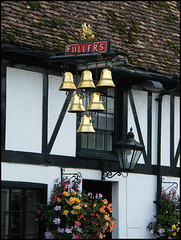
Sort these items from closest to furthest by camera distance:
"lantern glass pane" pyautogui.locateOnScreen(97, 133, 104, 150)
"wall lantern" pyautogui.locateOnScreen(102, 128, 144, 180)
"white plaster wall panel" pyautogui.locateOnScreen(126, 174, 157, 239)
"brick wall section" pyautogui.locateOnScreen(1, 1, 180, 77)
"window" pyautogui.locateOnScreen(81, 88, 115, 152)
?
"brick wall section" pyautogui.locateOnScreen(1, 1, 180, 77) < "wall lantern" pyautogui.locateOnScreen(102, 128, 144, 180) < "window" pyautogui.locateOnScreen(81, 88, 115, 152) < "lantern glass pane" pyautogui.locateOnScreen(97, 133, 104, 150) < "white plaster wall panel" pyautogui.locateOnScreen(126, 174, 157, 239)

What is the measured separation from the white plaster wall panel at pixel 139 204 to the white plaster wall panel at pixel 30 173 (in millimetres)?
1989

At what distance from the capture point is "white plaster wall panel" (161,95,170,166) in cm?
1547

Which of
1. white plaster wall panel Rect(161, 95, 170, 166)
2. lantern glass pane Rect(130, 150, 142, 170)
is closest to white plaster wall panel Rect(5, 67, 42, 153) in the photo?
lantern glass pane Rect(130, 150, 142, 170)

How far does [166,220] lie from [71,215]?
257 centimetres

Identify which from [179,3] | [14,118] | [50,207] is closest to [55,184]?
[50,207]

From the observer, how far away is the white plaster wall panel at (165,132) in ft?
50.8

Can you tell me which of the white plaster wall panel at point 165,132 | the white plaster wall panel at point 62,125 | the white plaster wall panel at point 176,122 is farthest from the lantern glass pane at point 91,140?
the white plaster wall panel at point 176,122

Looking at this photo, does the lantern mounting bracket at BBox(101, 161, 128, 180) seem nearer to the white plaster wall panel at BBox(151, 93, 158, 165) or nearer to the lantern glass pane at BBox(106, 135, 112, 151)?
the lantern glass pane at BBox(106, 135, 112, 151)

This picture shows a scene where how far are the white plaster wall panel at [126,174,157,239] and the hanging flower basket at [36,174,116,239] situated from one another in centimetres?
135

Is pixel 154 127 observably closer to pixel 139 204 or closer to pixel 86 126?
pixel 139 204

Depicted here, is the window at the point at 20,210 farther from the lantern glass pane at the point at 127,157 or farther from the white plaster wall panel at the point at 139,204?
the white plaster wall panel at the point at 139,204

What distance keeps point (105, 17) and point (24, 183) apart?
4.36m

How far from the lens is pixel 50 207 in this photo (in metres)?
13.0

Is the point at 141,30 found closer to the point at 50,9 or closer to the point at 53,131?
the point at 50,9
